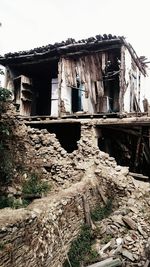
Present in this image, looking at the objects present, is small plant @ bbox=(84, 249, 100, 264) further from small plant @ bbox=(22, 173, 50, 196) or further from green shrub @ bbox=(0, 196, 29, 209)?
small plant @ bbox=(22, 173, 50, 196)

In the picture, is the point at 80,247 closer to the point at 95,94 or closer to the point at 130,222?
the point at 130,222

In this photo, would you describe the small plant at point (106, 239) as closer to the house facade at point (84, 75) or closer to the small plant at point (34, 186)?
the small plant at point (34, 186)

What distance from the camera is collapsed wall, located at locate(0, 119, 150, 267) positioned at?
6.28 m

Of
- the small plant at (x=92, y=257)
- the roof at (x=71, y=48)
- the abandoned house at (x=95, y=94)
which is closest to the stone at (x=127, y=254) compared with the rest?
the small plant at (x=92, y=257)

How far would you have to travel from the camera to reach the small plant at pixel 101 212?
9.91 metres

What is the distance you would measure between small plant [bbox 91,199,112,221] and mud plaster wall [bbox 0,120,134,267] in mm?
243

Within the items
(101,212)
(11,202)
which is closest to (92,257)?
(101,212)

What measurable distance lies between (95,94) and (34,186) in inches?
220

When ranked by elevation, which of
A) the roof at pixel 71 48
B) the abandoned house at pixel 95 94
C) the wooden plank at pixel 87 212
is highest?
the roof at pixel 71 48

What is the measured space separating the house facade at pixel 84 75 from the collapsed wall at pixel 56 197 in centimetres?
210

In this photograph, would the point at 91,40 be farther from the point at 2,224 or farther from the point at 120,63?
the point at 2,224

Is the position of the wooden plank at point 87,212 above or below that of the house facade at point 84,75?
below

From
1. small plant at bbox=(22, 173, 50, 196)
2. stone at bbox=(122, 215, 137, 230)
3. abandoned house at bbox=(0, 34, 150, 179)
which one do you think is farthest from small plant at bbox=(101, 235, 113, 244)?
abandoned house at bbox=(0, 34, 150, 179)

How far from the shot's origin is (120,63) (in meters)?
13.8
